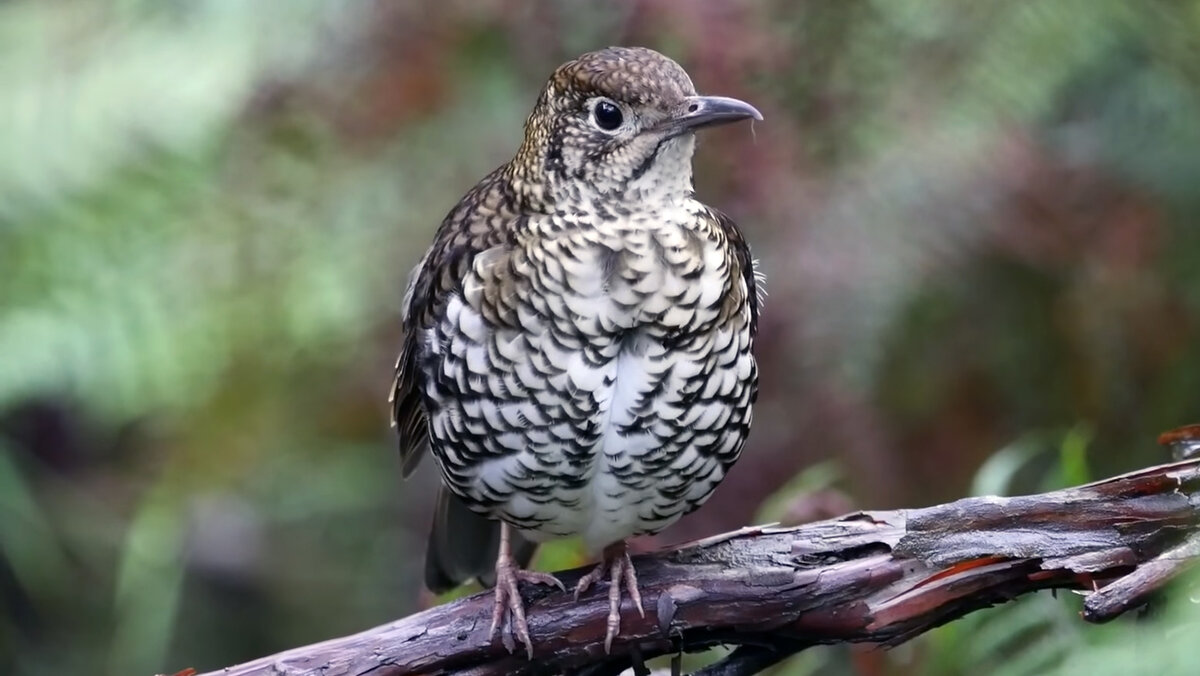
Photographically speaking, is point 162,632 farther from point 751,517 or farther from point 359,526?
point 751,517

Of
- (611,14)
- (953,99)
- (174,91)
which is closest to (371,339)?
(174,91)

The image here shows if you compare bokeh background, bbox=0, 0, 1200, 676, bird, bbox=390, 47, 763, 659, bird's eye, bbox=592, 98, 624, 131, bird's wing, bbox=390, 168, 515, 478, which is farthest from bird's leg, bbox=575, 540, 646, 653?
bird's eye, bbox=592, 98, 624, 131

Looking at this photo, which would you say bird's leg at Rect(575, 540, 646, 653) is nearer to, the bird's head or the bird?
the bird

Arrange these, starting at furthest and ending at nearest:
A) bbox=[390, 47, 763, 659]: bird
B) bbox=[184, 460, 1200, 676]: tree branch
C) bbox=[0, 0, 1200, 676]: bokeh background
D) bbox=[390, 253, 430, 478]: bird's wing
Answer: bbox=[0, 0, 1200, 676]: bokeh background
bbox=[390, 253, 430, 478]: bird's wing
bbox=[390, 47, 763, 659]: bird
bbox=[184, 460, 1200, 676]: tree branch

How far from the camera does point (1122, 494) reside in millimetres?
1787

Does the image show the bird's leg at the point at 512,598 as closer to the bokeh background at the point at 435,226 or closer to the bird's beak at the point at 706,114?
the bokeh background at the point at 435,226

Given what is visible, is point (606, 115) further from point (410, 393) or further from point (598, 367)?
point (410, 393)

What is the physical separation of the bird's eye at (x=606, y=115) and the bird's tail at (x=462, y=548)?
2.66ft

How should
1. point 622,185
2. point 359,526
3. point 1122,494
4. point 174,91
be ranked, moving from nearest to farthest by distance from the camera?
point 1122,494 < point 622,185 < point 174,91 < point 359,526

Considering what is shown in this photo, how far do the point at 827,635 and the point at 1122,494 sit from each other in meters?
0.42

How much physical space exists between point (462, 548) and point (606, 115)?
91 cm

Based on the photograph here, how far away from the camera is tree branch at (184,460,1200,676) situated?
5.79 ft

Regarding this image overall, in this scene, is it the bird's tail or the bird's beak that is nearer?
the bird's beak

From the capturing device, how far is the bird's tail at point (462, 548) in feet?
8.05
